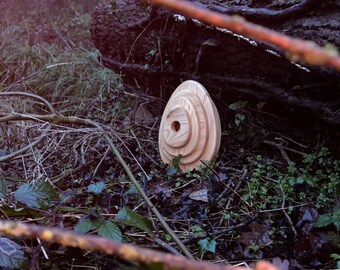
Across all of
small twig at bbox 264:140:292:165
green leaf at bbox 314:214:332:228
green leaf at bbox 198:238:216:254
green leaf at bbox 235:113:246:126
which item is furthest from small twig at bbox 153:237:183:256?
green leaf at bbox 235:113:246:126

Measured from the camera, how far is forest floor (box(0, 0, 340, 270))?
1340 millimetres

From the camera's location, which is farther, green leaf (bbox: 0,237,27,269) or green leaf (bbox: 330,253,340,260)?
green leaf (bbox: 330,253,340,260)

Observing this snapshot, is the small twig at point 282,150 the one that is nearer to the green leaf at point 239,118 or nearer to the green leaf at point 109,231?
the green leaf at point 239,118

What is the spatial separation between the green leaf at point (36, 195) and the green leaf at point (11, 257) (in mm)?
261

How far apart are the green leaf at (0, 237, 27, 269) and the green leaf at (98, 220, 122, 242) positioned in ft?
0.76

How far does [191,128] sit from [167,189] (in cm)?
32

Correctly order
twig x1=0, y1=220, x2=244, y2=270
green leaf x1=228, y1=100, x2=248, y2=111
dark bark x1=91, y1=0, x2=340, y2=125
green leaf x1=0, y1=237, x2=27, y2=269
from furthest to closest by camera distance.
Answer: green leaf x1=228, y1=100, x2=248, y2=111, dark bark x1=91, y1=0, x2=340, y2=125, green leaf x1=0, y1=237, x2=27, y2=269, twig x1=0, y1=220, x2=244, y2=270

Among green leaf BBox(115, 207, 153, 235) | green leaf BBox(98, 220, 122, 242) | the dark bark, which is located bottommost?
green leaf BBox(115, 207, 153, 235)

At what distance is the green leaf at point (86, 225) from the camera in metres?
1.24

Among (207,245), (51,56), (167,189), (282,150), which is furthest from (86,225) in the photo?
→ (51,56)

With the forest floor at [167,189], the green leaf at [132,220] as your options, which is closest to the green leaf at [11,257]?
the forest floor at [167,189]

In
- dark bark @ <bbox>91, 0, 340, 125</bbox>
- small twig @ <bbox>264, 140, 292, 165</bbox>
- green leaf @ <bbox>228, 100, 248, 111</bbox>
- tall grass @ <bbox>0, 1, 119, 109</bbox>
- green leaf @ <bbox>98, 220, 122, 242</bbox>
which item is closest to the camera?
green leaf @ <bbox>98, 220, 122, 242</bbox>

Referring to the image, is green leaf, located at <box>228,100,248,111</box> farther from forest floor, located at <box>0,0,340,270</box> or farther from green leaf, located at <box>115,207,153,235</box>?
green leaf, located at <box>115,207,153,235</box>

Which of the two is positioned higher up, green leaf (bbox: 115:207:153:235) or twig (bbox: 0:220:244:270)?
twig (bbox: 0:220:244:270)
